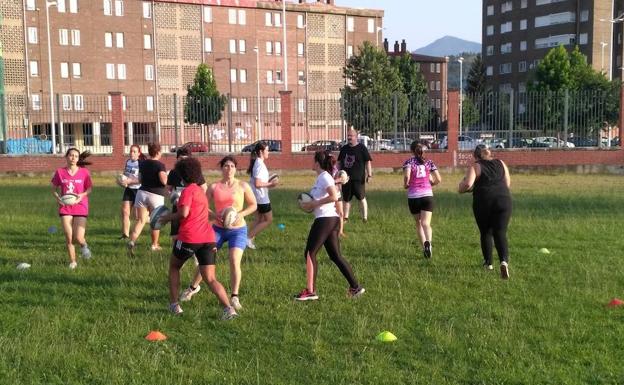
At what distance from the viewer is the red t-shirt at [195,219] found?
5996 mm

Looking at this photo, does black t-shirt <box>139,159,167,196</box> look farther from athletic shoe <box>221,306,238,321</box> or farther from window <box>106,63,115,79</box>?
window <box>106,63,115,79</box>

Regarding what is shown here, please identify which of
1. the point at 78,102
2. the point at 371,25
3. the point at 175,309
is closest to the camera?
the point at 175,309

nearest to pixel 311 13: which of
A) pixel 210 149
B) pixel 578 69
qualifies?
pixel 578 69

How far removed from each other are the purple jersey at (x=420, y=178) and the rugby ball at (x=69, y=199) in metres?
4.71

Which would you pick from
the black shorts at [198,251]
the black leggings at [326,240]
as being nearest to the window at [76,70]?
the black leggings at [326,240]

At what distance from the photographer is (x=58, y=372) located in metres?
4.77

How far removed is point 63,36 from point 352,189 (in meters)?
53.6

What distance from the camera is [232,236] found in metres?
6.54

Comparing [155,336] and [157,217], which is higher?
[157,217]

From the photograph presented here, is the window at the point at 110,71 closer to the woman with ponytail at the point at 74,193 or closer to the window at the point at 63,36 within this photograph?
the window at the point at 63,36

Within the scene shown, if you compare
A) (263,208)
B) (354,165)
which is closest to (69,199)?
(263,208)

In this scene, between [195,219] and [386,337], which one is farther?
[195,219]

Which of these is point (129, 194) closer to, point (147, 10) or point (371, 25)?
point (147, 10)

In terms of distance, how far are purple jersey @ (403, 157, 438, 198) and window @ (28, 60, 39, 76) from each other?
55302 millimetres
